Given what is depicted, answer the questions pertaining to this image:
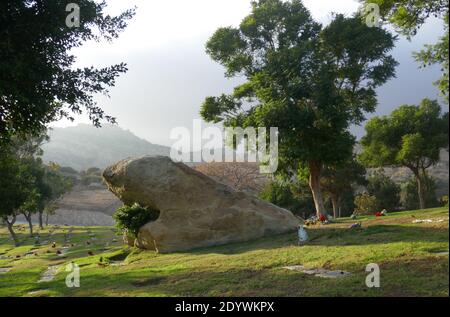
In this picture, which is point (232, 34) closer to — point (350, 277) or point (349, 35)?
point (349, 35)

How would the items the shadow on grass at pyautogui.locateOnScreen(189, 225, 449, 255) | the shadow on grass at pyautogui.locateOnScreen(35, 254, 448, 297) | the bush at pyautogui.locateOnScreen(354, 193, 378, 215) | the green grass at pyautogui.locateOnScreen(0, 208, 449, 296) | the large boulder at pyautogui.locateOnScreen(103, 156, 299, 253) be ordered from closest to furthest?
the shadow on grass at pyautogui.locateOnScreen(35, 254, 448, 297) → the green grass at pyautogui.locateOnScreen(0, 208, 449, 296) → the shadow on grass at pyautogui.locateOnScreen(189, 225, 449, 255) → the large boulder at pyautogui.locateOnScreen(103, 156, 299, 253) → the bush at pyautogui.locateOnScreen(354, 193, 378, 215)

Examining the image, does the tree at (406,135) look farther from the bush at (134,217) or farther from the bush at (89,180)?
the bush at (89,180)

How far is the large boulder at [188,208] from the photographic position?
2547 cm

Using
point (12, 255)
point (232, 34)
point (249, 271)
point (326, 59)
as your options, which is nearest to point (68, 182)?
point (12, 255)

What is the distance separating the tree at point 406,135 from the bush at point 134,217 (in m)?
32.6

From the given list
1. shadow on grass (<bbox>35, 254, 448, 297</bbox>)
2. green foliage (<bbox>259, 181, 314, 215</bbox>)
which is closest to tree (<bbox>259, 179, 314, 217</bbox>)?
green foliage (<bbox>259, 181, 314, 215</bbox>)

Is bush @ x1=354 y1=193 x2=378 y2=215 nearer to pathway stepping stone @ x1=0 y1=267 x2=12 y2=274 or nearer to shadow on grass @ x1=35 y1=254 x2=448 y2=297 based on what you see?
pathway stepping stone @ x1=0 y1=267 x2=12 y2=274

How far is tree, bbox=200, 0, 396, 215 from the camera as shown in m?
29.5

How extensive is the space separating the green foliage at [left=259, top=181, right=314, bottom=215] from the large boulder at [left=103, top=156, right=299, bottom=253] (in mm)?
30010

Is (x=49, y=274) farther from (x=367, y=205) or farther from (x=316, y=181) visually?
(x=367, y=205)

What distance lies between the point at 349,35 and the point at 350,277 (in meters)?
25.8

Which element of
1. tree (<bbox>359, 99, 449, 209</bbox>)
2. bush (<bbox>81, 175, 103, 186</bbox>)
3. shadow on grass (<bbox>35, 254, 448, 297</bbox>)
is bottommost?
shadow on grass (<bbox>35, 254, 448, 297</bbox>)
